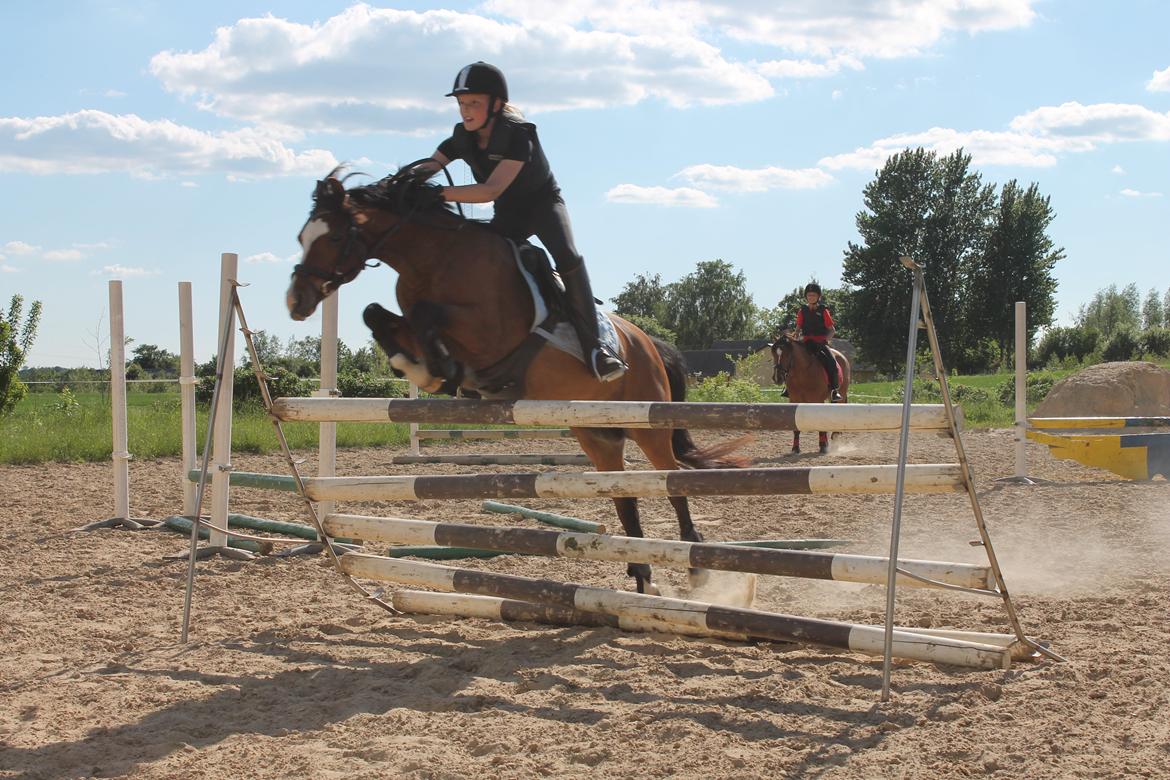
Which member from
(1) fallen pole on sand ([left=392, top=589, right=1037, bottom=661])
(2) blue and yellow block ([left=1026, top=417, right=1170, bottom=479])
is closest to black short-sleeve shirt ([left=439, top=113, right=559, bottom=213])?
(1) fallen pole on sand ([left=392, top=589, right=1037, bottom=661])

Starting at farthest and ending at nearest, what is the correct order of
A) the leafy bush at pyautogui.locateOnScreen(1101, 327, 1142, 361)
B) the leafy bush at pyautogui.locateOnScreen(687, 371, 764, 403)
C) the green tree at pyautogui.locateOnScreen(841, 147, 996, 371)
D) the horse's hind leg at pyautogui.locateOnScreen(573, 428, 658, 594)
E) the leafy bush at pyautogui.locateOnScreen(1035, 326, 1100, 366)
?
the green tree at pyautogui.locateOnScreen(841, 147, 996, 371) < the leafy bush at pyautogui.locateOnScreen(1035, 326, 1100, 366) < the leafy bush at pyautogui.locateOnScreen(1101, 327, 1142, 361) < the leafy bush at pyautogui.locateOnScreen(687, 371, 764, 403) < the horse's hind leg at pyautogui.locateOnScreen(573, 428, 658, 594)

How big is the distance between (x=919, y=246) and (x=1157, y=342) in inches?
615

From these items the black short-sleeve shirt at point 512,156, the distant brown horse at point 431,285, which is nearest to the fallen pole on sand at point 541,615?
the distant brown horse at point 431,285

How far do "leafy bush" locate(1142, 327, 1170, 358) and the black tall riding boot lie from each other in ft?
137

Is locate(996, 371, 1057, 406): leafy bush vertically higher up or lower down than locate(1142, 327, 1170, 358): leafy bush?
lower down

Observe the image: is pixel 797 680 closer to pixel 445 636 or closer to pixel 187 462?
pixel 445 636

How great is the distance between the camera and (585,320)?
5137 millimetres

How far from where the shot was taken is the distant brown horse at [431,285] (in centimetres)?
457

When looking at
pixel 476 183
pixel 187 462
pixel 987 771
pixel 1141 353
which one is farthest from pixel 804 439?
pixel 1141 353

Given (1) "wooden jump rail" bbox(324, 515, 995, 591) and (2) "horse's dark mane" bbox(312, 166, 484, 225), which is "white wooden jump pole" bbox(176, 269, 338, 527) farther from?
(2) "horse's dark mane" bbox(312, 166, 484, 225)

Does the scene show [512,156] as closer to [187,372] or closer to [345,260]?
[345,260]

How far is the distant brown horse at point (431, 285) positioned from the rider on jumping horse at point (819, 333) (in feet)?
29.9

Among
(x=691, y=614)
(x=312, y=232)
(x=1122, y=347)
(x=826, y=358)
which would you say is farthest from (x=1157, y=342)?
(x=312, y=232)

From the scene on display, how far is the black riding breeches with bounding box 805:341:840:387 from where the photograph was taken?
542 inches
